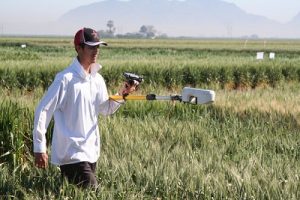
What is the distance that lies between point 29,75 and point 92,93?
42.2 feet

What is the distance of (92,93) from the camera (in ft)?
14.0

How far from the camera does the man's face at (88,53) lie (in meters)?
4.09

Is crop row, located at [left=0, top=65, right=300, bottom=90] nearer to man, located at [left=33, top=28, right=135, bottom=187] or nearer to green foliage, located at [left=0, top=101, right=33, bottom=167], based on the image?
green foliage, located at [left=0, top=101, right=33, bottom=167]

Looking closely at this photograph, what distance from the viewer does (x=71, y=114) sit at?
412 cm

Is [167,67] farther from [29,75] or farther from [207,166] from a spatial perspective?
[207,166]

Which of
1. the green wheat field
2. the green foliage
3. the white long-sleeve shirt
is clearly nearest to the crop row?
the green wheat field

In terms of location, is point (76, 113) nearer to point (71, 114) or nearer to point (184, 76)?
point (71, 114)

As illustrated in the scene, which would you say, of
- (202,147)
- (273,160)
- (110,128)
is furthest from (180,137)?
(273,160)

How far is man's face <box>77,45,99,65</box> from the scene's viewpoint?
4086 mm

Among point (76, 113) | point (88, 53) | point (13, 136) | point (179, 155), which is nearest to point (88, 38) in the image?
point (88, 53)

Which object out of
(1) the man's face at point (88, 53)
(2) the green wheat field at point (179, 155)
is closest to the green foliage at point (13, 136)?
(2) the green wheat field at point (179, 155)

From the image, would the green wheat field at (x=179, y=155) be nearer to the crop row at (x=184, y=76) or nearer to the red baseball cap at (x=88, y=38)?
the red baseball cap at (x=88, y=38)

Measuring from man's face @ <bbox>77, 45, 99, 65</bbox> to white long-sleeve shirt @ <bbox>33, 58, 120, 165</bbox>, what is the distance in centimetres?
5

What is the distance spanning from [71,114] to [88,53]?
0.49 m
